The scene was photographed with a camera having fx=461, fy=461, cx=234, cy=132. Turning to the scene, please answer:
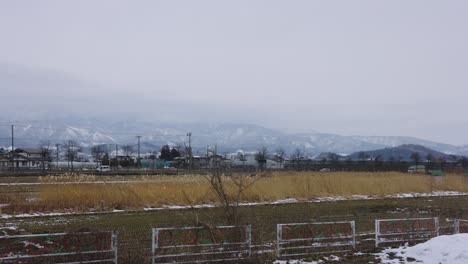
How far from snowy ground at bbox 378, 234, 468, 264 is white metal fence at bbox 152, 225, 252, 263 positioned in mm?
3115

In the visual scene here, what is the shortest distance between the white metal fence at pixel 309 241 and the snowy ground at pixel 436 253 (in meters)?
1.10

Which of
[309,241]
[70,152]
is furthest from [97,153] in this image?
[309,241]

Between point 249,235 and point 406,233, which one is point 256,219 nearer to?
point 249,235

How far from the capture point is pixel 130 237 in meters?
13.2

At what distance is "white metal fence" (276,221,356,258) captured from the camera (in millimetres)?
10914

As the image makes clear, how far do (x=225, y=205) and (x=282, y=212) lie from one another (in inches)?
369

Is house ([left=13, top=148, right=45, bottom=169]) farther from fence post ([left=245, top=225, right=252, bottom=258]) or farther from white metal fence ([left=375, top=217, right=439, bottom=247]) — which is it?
fence post ([left=245, top=225, right=252, bottom=258])

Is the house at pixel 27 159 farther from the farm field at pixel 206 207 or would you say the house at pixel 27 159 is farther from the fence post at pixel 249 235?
the fence post at pixel 249 235

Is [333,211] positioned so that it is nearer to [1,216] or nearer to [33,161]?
[1,216]

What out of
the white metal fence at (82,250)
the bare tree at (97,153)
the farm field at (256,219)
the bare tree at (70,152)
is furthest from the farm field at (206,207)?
the bare tree at (97,153)

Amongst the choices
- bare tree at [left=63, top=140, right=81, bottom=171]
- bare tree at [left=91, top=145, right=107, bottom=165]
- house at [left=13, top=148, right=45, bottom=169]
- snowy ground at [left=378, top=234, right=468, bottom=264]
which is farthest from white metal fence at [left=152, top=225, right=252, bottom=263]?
house at [left=13, top=148, right=45, bottom=169]

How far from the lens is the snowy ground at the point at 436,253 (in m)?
9.61

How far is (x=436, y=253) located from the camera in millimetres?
10000

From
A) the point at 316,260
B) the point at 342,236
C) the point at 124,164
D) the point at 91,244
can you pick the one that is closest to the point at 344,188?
the point at 342,236
